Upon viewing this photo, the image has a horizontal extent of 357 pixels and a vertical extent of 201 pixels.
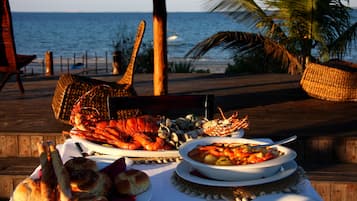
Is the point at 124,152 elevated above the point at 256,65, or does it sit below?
above

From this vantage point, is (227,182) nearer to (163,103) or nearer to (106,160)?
(106,160)

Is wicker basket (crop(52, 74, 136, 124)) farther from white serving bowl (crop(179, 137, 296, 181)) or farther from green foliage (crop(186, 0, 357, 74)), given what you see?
green foliage (crop(186, 0, 357, 74))

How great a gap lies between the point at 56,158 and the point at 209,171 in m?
0.51

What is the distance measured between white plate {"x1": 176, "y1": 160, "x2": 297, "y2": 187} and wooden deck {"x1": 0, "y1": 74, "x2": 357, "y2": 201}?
1.96m

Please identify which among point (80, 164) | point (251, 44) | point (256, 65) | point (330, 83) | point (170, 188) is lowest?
point (256, 65)

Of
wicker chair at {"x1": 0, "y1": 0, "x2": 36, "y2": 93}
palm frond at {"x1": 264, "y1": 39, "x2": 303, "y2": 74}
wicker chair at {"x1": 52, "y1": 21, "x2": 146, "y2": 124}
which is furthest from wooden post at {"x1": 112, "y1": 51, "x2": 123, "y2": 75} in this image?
wicker chair at {"x1": 52, "y1": 21, "x2": 146, "y2": 124}

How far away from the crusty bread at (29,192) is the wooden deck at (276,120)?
99.2 inches

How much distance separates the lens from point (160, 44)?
15.2 feet

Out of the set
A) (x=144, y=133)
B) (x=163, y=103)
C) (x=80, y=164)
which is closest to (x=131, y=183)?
(x=80, y=164)

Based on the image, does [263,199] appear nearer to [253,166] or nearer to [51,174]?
[253,166]

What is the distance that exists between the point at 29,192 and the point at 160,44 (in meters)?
3.43

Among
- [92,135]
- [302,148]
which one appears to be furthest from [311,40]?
[92,135]

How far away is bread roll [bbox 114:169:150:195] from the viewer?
4.75 feet

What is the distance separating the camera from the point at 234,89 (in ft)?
22.7
